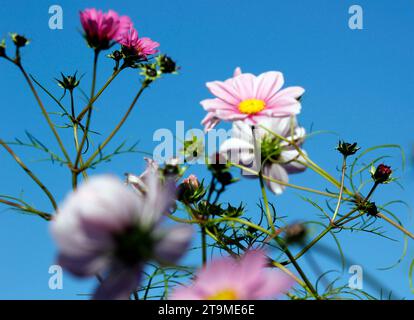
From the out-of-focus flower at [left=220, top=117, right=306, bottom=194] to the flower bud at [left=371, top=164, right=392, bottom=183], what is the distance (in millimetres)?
245

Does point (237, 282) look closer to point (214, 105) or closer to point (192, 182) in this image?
point (214, 105)

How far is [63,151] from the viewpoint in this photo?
1.51ft

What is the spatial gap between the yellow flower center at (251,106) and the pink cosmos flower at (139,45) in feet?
0.79

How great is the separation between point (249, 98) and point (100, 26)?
0.16m

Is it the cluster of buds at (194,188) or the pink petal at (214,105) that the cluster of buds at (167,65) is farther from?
the cluster of buds at (194,188)

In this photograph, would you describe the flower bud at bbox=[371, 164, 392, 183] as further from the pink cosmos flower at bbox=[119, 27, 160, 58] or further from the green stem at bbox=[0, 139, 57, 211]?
the green stem at bbox=[0, 139, 57, 211]

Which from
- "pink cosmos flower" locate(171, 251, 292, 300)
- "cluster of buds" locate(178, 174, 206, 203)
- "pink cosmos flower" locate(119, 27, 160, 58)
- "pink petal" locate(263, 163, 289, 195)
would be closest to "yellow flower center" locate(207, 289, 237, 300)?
"pink cosmos flower" locate(171, 251, 292, 300)

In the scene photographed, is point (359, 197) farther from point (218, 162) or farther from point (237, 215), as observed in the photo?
point (218, 162)

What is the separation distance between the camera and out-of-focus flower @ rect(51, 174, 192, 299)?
253mm

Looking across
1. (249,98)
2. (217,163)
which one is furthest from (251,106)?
(217,163)

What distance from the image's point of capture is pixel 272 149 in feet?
1.73

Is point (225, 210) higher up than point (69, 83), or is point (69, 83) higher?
point (69, 83)
